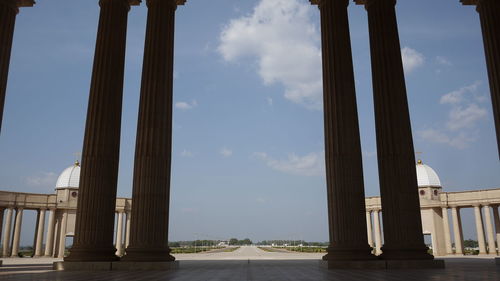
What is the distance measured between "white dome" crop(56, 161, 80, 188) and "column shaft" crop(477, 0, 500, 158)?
88.4 metres

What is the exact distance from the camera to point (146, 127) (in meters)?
35.2

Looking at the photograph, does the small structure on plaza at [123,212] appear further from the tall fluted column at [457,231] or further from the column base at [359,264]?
the column base at [359,264]

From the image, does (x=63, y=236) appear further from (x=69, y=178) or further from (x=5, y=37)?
(x=5, y=37)

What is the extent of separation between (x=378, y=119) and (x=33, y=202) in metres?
81.8

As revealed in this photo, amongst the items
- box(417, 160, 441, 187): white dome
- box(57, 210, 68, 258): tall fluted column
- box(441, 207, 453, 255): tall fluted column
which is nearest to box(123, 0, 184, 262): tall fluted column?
box(57, 210, 68, 258): tall fluted column

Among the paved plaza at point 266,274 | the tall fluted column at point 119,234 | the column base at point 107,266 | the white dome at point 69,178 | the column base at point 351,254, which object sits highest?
the white dome at point 69,178

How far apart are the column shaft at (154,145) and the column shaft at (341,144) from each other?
43.3ft

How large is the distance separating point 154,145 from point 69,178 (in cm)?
7478

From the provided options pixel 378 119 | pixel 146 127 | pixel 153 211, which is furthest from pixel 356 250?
pixel 146 127

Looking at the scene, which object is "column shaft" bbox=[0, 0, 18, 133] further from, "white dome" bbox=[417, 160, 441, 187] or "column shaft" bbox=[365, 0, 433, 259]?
"white dome" bbox=[417, 160, 441, 187]

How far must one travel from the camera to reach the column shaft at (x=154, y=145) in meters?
32.6

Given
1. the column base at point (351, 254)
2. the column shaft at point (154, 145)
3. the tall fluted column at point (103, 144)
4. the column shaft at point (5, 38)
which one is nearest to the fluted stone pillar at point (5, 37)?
the column shaft at point (5, 38)

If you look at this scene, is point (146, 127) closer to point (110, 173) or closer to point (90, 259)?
point (110, 173)

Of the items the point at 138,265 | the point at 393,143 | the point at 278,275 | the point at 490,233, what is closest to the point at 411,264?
the point at 393,143
